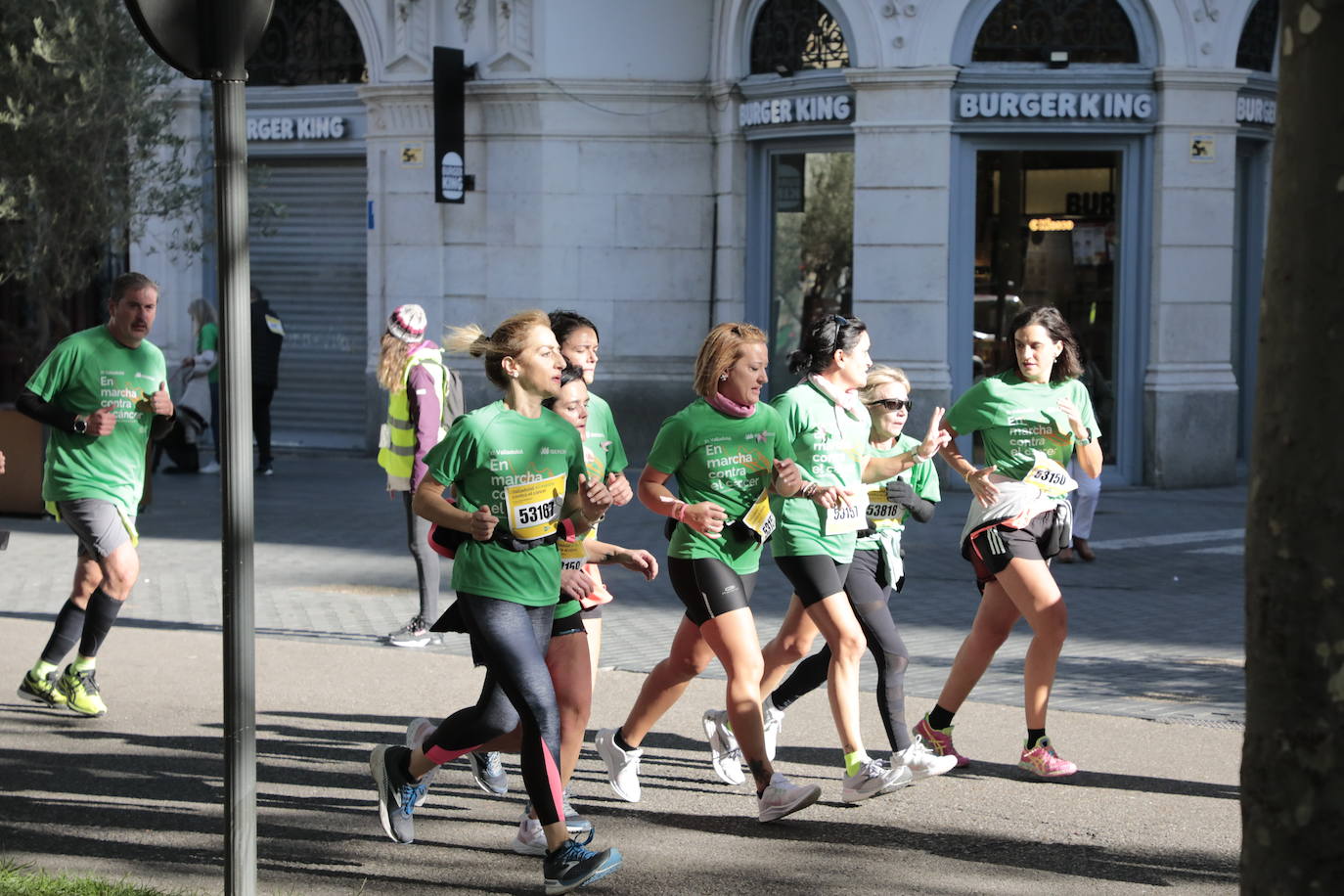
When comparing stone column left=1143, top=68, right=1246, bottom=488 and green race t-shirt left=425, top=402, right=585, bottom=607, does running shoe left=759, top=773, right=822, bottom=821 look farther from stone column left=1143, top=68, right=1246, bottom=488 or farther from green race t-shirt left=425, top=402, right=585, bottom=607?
stone column left=1143, top=68, right=1246, bottom=488

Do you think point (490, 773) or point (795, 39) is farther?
point (795, 39)

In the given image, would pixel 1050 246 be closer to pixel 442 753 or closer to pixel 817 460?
pixel 817 460

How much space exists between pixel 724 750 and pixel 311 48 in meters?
14.9

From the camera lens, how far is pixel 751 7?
18.0m

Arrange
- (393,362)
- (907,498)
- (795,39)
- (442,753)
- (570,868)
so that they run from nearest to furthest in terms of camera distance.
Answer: (570,868), (442,753), (907,498), (393,362), (795,39)

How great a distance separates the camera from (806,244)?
1814cm

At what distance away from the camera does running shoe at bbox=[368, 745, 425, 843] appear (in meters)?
5.71

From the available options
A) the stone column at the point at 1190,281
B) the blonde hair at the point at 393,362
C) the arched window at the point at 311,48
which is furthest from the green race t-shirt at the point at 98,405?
the arched window at the point at 311,48

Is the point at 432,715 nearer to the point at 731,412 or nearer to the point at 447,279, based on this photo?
the point at 731,412

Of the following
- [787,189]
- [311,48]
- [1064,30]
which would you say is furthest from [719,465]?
[311,48]

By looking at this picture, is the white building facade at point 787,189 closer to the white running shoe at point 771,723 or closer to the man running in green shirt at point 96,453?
the white running shoe at point 771,723

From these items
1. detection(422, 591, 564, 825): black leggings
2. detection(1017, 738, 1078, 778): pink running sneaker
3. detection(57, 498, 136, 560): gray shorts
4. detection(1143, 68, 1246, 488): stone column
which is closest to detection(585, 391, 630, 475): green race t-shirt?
detection(422, 591, 564, 825): black leggings

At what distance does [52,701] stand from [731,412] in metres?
3.51

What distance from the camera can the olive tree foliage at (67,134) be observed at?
48.7 feet
